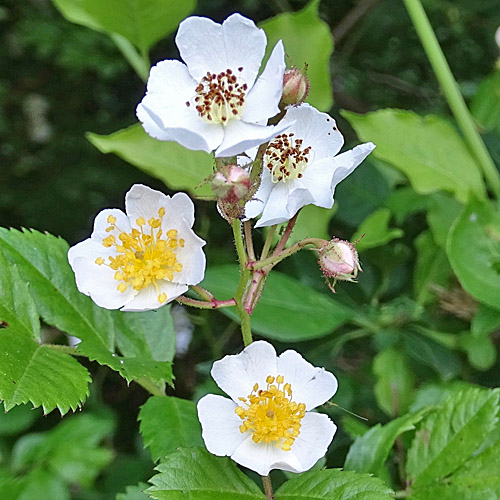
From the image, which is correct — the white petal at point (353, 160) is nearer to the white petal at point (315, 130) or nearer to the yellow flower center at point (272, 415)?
the white petal at point (315, 130)

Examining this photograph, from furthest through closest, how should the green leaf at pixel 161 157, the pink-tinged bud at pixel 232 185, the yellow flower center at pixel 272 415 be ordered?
1. the green leaf at pixel 161 157
2. the yellow flower center at pixel 272 415
3. the pink-tinged bud at pixel 232 185

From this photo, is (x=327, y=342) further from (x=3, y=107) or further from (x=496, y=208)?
(x=3, y=107)

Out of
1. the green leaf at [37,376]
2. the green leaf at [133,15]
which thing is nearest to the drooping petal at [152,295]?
the green leaf at [37,376]

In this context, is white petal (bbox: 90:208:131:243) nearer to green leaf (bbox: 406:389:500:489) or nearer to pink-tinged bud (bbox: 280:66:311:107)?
pink-tinged bud (bbox: 280:66:311:107)

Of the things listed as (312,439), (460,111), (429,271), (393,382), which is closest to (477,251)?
(429,271)

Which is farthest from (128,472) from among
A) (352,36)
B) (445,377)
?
(352,36)

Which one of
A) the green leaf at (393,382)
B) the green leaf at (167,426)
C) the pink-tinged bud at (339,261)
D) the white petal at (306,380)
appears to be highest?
the pink-tinged bud at (339,261)

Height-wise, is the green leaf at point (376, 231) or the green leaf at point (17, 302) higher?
the green leaf at point (17, 302)

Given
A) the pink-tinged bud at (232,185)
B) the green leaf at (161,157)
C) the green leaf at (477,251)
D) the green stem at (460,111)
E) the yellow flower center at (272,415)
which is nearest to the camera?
the pink-tinged bud at (232,185)
